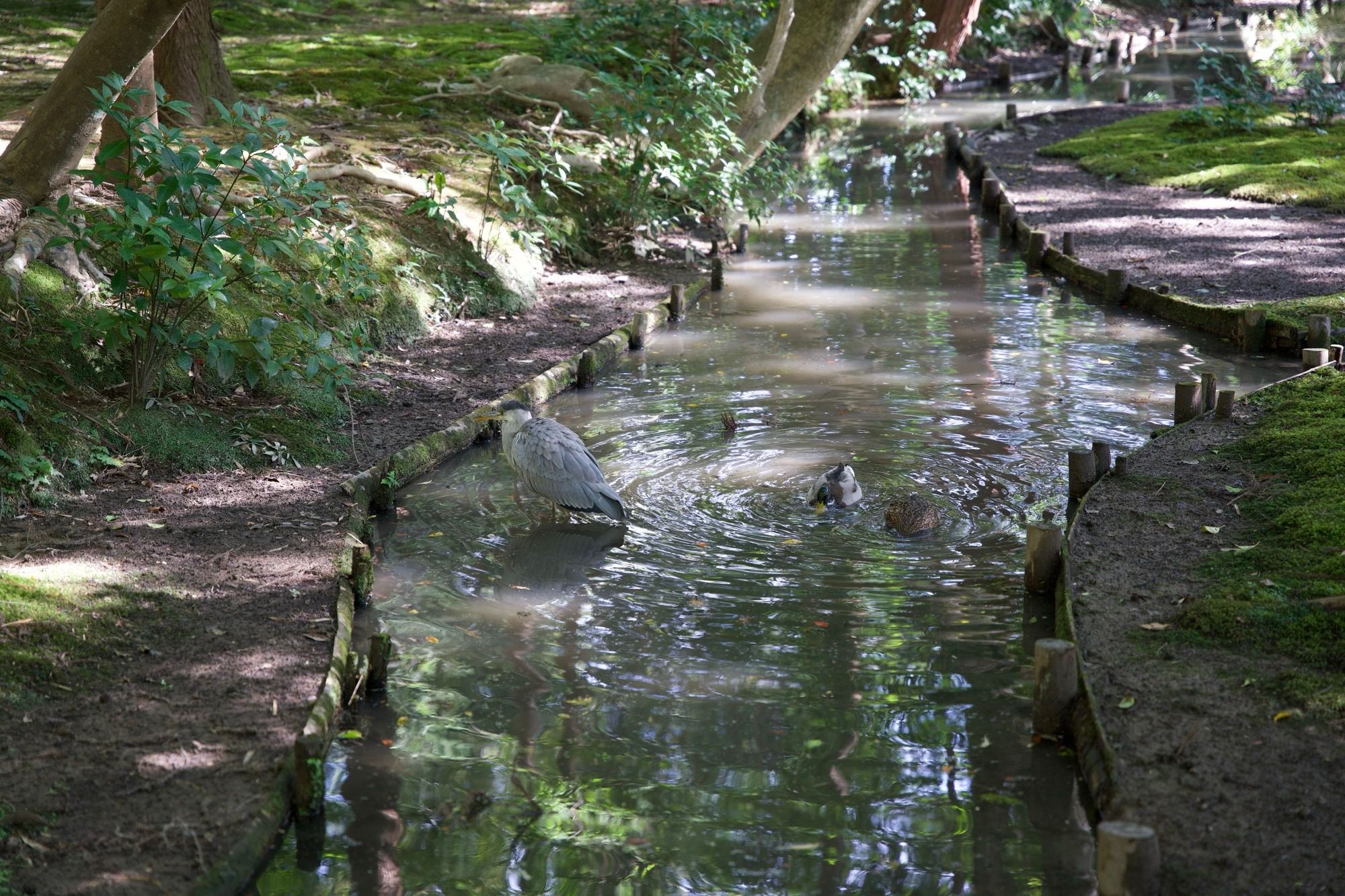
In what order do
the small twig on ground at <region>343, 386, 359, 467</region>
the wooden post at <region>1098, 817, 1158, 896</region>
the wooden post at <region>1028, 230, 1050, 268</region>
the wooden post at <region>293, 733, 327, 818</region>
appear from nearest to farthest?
the wooden post at <region>1098, 817, 1158, 896</region>, the wooden post at <region>293, 733, 327, 818</region>, the small twig on ground at <region>343, 386, 359, 467</region>, the wooden post at <region>1028, 230, 1050, 268</region>

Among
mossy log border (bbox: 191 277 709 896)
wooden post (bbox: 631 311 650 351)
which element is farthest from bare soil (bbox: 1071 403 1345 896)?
wooden post (bbox: 631 311 650 351)

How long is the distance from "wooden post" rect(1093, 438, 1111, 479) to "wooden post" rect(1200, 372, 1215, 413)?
4.58ft

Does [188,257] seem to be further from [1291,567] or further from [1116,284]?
[1116,284]

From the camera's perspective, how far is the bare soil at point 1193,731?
362cm

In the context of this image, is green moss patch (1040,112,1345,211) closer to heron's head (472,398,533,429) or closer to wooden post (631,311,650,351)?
wooden post (631,311,650,351)

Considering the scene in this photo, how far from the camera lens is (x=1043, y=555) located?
18.8 feet

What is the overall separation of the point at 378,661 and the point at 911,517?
3.00 m

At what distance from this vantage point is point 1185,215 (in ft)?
46.5

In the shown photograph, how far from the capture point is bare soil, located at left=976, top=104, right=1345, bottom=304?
36.5ft

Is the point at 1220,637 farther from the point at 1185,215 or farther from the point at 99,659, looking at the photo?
the point at 1185,215

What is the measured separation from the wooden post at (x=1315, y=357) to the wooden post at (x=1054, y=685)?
4.91 metres

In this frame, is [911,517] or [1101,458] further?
[1101,458]

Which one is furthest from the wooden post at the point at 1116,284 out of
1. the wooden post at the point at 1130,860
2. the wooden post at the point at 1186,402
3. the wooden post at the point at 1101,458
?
the wooden post at the point at 1130,860

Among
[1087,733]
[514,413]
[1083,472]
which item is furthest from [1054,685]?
[514,413]
